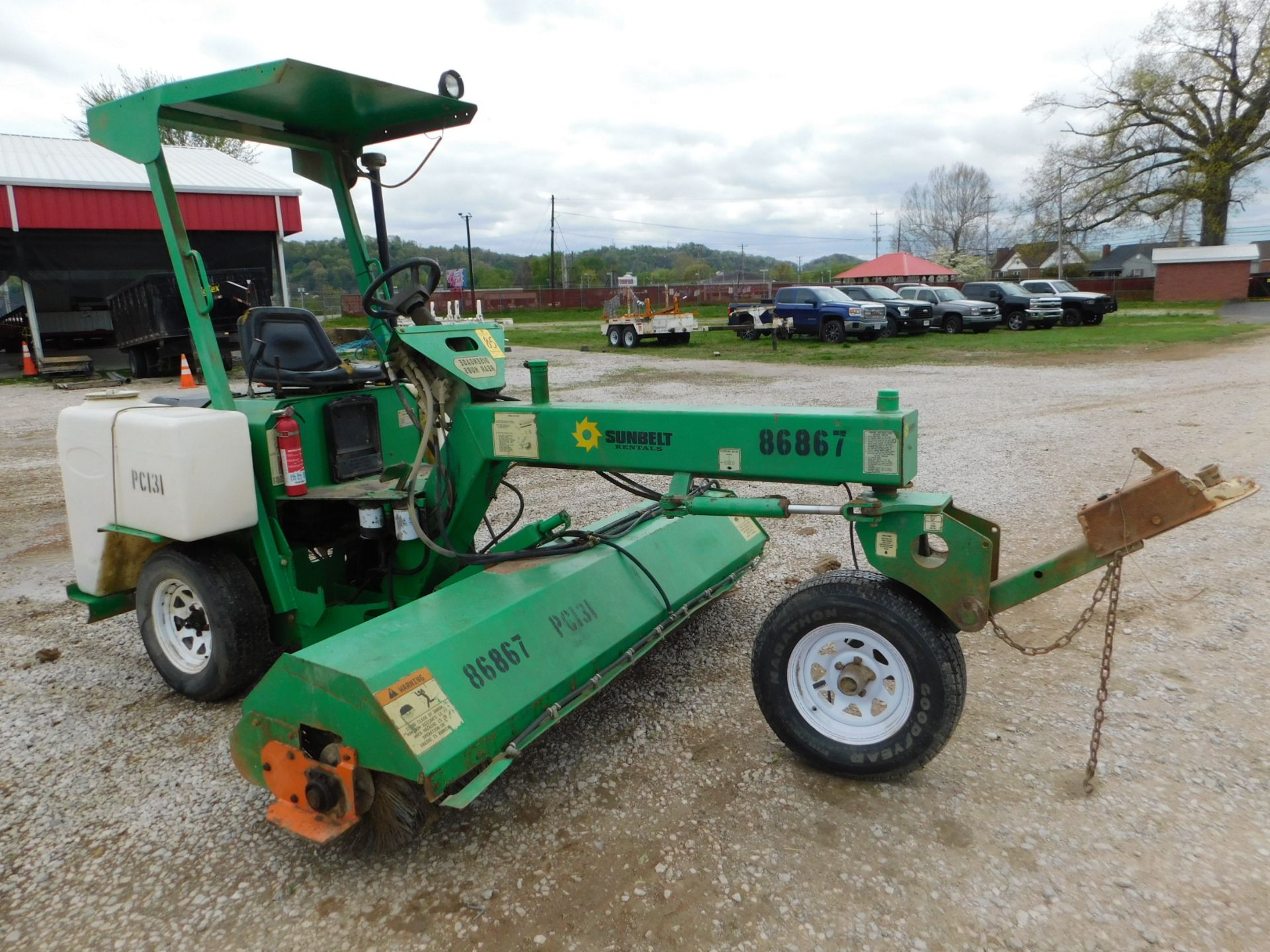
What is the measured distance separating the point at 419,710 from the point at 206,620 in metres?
1.71

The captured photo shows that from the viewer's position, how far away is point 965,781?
3121 mm

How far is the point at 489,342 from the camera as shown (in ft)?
12.5

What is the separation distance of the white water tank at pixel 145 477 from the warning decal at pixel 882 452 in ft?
7.99

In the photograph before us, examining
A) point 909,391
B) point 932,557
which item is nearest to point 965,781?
point 932,557

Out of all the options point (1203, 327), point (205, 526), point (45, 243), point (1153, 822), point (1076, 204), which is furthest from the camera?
point (1076, 204)

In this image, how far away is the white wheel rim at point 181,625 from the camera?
154 inches

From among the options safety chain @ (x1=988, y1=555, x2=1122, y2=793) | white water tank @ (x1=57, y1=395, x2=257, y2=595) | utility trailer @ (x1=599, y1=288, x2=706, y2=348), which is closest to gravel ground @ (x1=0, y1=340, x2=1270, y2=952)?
safety chain @ (x1=988, y1=555, x2=1122, y2=793)

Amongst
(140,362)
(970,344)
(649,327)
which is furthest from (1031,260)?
(140,362)

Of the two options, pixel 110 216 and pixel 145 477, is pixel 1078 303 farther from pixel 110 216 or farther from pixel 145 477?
pixel 145 477

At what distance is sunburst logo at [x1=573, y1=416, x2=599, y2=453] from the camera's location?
3.41m

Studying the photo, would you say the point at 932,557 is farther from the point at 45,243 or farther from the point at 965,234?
the point at 965,234

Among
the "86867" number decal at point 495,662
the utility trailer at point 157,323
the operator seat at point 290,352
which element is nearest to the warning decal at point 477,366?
the operator seat at point 290,352

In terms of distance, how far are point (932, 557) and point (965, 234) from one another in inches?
3136

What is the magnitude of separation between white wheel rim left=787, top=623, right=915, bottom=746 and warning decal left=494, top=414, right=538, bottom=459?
126 centimetres
